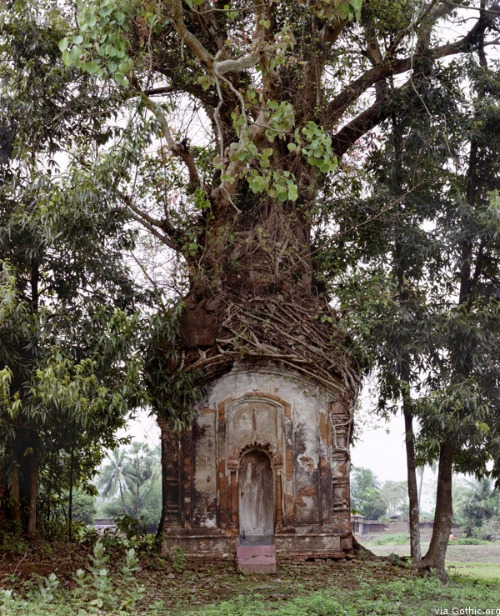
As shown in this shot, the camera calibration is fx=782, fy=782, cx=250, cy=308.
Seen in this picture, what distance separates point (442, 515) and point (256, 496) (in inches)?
124

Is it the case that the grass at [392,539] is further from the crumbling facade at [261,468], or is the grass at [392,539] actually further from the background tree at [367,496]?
the crumbling facade at [261,468]

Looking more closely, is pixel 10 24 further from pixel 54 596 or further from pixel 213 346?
pixel 54 596

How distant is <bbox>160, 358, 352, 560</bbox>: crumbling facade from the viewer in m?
11.6

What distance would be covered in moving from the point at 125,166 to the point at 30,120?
1.57 meters

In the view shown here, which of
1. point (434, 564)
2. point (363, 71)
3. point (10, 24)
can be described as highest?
point (363, 71)

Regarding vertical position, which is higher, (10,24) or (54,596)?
(10,24)

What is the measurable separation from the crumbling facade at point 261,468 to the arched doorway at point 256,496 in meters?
0.02

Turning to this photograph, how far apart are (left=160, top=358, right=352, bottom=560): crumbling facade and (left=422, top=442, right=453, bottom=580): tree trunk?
1.72 meters

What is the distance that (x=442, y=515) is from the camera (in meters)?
12.8

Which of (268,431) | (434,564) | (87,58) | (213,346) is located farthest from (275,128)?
(434,564)

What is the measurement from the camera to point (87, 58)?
28.9 feet

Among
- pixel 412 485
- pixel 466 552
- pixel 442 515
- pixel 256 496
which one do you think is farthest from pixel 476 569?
pixel 256 496

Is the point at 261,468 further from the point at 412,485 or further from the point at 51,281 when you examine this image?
the point at 51,281

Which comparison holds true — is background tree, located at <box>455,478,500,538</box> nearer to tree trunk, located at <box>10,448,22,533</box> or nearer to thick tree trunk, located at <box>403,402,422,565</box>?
thick tree trunk, located at <box>403,402,422,565</box>
